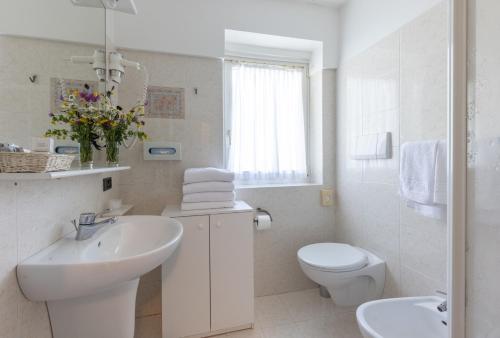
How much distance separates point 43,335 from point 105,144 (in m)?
0.90

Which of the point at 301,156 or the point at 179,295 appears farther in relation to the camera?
the point at 301,156

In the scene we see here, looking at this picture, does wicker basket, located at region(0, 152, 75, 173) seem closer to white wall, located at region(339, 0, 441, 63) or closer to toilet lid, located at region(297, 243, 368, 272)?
toilet lid, located at region(297, 243, 368, 272)

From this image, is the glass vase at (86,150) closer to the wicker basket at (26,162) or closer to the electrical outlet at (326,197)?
→ the wicker basket at (26,162)

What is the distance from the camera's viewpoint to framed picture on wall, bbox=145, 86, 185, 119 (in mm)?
1777

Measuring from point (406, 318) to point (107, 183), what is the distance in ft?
6.05

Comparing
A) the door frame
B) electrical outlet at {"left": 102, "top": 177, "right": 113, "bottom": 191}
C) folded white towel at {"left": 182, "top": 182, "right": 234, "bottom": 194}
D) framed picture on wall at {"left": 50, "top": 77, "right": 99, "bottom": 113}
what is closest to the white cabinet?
folded white towel at {"left": 182, "top": 182, "right": 234, "bottom": 194}

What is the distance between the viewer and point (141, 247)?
129 cm

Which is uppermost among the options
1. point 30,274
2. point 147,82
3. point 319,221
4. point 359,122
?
point 147,82

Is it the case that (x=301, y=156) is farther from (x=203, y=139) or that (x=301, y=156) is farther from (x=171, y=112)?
(x=171, y=112)

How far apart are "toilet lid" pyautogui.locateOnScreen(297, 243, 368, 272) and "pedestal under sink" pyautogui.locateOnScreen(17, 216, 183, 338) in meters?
0.93

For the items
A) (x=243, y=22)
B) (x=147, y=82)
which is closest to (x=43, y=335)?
(x=147, y=82)

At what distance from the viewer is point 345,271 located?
1.55 meters

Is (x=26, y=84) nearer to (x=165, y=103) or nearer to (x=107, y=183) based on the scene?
(x=107, y=183)

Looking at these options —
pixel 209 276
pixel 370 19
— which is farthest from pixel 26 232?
pixel 370 19
